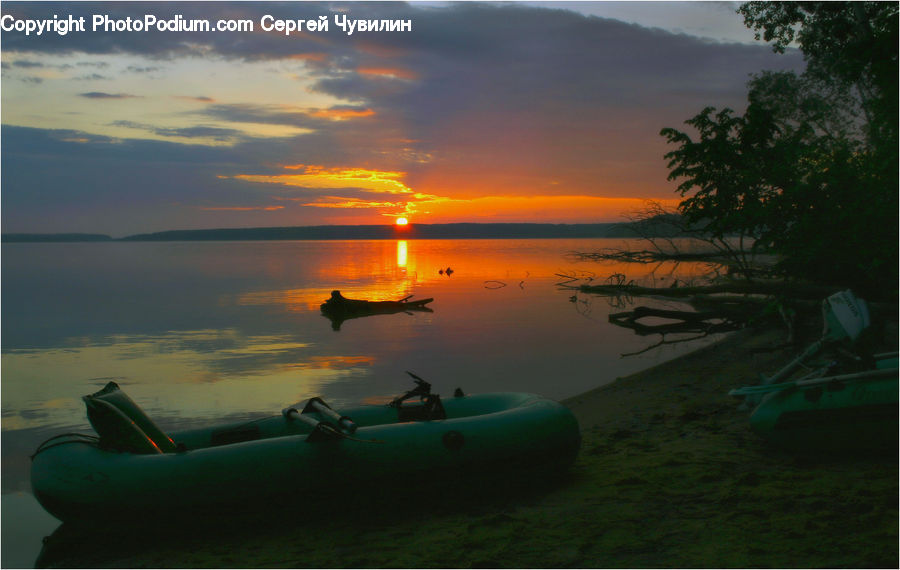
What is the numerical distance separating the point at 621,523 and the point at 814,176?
1099cm

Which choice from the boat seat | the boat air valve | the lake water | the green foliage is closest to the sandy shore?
the boat air valve

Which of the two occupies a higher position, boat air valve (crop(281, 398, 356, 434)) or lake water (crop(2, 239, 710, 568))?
boat air valve (crop(281, 398, 356, 434))

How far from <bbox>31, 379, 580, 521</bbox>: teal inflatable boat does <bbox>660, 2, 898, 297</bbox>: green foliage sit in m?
8.70

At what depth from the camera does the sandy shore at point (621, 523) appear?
4352 mm

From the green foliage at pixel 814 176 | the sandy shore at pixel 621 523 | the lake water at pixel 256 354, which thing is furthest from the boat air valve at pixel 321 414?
the green foliage at pixel 814 176

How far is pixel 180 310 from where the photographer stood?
26.5 metres

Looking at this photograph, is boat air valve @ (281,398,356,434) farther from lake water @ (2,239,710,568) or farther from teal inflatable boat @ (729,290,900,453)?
teal inflatable boat @ (729,290,900,453)

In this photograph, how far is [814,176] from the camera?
44.3 ft

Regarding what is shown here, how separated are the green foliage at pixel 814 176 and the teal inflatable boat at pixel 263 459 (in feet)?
28.6

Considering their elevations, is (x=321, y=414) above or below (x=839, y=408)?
below

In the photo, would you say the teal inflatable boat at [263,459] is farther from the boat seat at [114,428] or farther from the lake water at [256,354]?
the lake water at [256,354]

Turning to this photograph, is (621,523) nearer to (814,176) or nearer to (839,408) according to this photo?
(839,408)

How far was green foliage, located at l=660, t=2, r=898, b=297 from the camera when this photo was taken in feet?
40.0

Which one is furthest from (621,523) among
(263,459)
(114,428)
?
(114,428)
